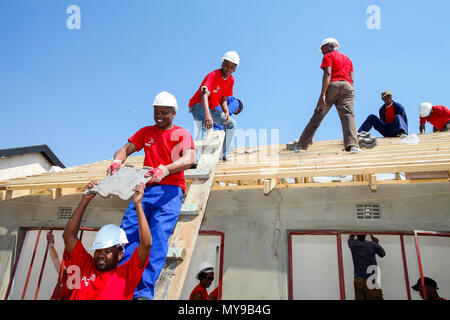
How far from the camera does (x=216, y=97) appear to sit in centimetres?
491

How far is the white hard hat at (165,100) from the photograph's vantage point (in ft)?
9.86

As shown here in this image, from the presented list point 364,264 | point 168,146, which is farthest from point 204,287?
point 168,146

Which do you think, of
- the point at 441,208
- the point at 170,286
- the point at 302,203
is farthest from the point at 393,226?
the point at 170,286

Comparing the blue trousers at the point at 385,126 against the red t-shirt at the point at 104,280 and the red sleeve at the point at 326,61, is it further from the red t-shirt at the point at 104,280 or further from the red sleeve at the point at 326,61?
the red t-shirt at the point at 104,280

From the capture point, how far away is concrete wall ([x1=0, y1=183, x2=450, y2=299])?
4305mm

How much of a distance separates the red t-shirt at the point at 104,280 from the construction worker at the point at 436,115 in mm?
8070

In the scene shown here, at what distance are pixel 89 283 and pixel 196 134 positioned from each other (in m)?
2.99

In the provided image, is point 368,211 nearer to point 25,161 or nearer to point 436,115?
point 436,115

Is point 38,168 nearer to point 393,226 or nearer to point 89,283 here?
point 89,283

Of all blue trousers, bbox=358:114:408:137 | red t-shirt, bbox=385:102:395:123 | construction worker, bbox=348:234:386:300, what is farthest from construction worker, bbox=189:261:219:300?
red t-shirt, bbox=385:102:395:123

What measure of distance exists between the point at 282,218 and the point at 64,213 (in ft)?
14.2

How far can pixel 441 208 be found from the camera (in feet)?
13.8

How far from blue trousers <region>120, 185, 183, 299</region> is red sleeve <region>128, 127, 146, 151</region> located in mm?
668
